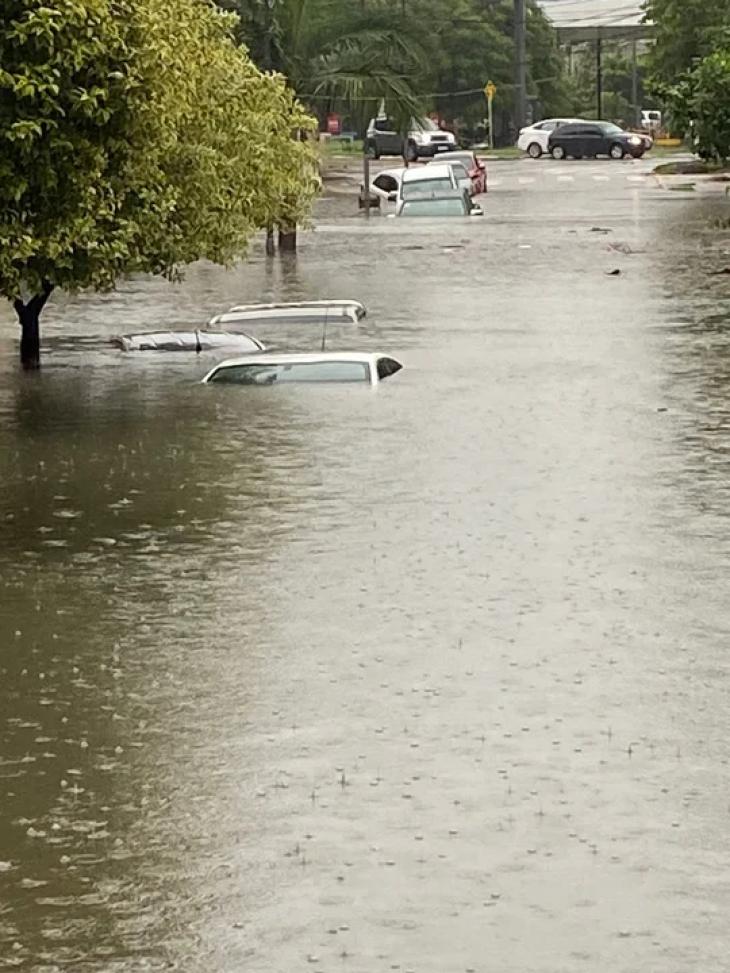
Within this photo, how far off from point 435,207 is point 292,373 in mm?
30932

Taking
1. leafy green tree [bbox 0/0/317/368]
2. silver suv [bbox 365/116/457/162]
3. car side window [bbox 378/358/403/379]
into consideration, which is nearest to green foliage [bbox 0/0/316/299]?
leafy green tree [bbox 0/0/317/368]

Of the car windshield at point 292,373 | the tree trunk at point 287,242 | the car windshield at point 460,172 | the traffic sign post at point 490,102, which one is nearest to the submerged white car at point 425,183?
the car windshield at point 460,172

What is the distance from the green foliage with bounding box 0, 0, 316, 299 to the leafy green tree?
18mm

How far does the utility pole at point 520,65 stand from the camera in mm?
96000

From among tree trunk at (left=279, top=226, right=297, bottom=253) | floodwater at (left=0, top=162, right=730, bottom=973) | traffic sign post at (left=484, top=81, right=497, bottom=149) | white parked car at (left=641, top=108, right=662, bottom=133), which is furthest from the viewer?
white parked car at (left=641, top=108, right=662, bottom=133)

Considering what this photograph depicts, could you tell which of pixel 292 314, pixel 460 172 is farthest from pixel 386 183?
pixel 292 314

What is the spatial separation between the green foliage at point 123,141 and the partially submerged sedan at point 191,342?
278 cm

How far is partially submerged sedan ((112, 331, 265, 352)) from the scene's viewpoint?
31750mm

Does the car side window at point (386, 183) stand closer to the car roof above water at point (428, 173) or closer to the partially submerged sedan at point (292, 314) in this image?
the car roof above water at point (428, 173)

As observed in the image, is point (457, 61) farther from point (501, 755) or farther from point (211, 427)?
point (501, 755)

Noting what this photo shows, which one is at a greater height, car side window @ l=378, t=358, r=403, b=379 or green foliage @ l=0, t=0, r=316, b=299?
green foliage @ l=0, t=0, r=316, b=299

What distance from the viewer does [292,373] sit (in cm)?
2838

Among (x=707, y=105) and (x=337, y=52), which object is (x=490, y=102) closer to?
(x=707, y=105)

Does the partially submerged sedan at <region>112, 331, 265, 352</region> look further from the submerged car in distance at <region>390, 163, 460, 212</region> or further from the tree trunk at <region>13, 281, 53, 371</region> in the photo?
the submerged car in distance at <region>390, 163, 460, 212</region>
